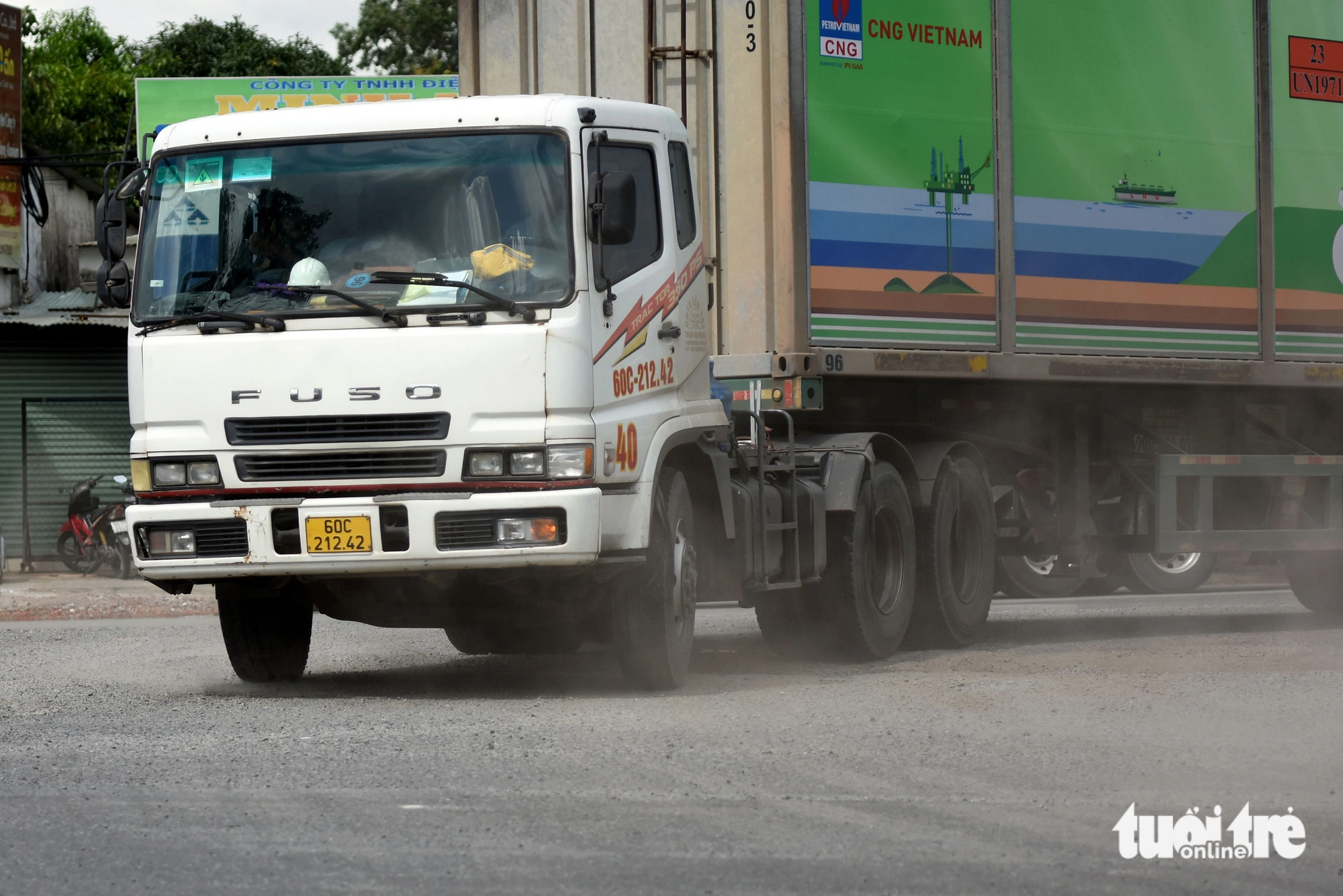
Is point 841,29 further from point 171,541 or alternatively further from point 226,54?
point 226,54

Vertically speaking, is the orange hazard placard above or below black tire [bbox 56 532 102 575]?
above

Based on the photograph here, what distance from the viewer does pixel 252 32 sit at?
48.3 m

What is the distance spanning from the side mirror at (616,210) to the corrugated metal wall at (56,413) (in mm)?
16958

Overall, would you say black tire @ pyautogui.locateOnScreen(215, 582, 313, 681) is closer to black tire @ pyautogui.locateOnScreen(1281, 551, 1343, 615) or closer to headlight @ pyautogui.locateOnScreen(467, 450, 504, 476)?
headlight @ pyautogui.locateOnScreen(467, 450, 504, 476)

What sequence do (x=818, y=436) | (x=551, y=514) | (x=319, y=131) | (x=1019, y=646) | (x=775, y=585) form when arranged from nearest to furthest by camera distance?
(x=551, y=514) → (x=319, y=131) → (x=775, y=585) → (x=818, y=436) → (x=1019, y=646)

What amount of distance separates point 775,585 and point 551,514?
2.24 m

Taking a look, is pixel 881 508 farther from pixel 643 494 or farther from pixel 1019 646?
pixel 643 494

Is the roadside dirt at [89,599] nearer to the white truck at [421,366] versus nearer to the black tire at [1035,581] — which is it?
the black tire at [1035,581]

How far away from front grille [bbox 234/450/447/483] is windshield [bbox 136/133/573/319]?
639 millimetres

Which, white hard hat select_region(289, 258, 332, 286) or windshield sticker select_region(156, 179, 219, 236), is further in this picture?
windshield sticker select_region(156, 179, 219, 236)

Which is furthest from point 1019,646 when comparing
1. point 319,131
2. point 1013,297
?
point 319,131

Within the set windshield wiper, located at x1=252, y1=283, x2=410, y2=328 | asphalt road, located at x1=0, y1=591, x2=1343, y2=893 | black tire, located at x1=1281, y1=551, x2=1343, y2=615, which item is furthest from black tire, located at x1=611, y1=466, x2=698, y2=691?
black tire, located at x1=1281, y1=551, x2=1343, y2=615

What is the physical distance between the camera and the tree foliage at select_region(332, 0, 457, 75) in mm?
44812

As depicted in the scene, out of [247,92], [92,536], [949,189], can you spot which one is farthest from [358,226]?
[247,92]
